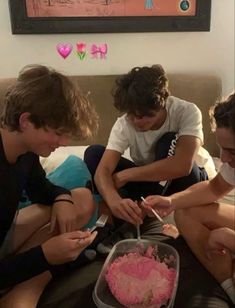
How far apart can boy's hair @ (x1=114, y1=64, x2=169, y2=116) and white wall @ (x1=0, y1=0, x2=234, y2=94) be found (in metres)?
0.91

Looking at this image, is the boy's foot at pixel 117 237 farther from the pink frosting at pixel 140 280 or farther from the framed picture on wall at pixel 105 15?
the framed picture on wall at pixel 105 15

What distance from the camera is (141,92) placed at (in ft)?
4.50

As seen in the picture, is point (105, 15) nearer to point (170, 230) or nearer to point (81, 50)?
point (81, 50)

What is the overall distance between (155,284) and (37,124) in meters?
0.55

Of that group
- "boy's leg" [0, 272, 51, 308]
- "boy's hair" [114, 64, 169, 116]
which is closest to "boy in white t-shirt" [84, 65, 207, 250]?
"boy's hair" [114, 64, 169, 116]

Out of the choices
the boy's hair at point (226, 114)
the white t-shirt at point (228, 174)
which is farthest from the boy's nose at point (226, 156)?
the white t-shirt at point (228, 174)

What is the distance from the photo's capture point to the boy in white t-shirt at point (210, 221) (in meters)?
1.17

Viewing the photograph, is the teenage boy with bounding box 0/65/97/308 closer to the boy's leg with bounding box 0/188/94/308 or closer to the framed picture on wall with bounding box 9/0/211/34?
the boy's leg with bounding box 0/188/94/308

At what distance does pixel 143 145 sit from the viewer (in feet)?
5.33

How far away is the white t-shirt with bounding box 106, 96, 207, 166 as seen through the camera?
5.07ft

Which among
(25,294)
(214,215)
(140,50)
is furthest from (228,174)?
(140,50)

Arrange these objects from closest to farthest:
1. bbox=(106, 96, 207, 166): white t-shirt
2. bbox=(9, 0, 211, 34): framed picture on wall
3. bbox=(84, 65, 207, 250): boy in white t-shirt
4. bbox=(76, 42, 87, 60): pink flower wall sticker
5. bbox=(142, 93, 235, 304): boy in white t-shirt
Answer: bbox=(142, 93, 235, 304): boy in white t-shirt, bbox=(84, 65, 207, 250): boy in white t-shirt, bbox=(106, 96, 207, 166): white t-shirt, bbox=(9, 0, 211, 34): framed picture on wall, bbox=(76, 42, 87, 60): pink flower wall sticker

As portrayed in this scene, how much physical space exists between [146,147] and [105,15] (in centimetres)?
97

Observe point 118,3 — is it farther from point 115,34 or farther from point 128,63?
point 128,63
